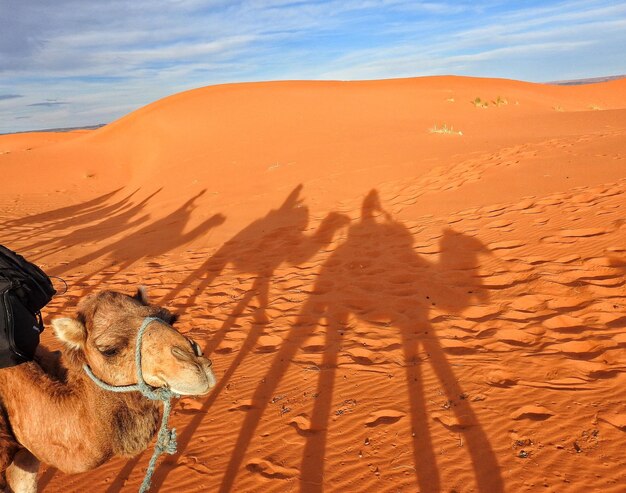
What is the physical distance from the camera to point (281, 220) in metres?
11.9

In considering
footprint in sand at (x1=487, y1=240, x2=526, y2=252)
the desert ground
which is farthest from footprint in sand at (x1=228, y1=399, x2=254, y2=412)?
footprint in sand at (x1=487, y1=240, x2=526, y2=252)

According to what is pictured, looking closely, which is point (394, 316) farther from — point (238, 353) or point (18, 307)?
point (18, 307)

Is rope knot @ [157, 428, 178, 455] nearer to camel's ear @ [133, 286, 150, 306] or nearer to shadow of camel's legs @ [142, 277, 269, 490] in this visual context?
→ camel's ear @ [133, 286, 150, 306]

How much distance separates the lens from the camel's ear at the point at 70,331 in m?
1.81

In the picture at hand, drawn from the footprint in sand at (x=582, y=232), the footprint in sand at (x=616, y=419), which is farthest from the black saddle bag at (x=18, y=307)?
the footprint in sand at (x=582, y=232)

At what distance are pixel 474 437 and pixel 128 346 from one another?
2900mm

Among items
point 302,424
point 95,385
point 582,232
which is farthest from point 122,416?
point 582,232

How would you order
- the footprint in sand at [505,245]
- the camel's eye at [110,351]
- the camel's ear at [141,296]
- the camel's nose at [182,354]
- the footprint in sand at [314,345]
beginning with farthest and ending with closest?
the footprint in sand at [505,245] < the footprint in sand at [314,345] < the camel's ear at [141,296] < the camel's eye at [110,351] < the camel's nose at [182,354]

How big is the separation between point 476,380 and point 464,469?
115 centimetres

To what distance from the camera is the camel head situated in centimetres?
179

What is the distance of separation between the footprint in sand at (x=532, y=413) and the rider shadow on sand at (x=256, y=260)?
2905 mm

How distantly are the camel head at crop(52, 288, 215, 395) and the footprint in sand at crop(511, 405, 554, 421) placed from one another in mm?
3025

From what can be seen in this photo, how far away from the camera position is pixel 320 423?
4047 millimetres

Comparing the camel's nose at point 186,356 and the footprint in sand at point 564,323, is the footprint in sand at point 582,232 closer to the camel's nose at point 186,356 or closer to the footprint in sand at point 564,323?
the footprint in sand at point 564,323
